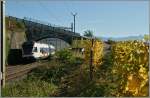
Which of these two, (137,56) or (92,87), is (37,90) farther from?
(137,56)

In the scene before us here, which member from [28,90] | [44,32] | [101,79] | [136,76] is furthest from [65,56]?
[136,76]

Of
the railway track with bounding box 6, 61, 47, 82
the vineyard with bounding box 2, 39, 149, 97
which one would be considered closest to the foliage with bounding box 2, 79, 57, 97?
the vineyard with bounding box 2, 39, 149, 97

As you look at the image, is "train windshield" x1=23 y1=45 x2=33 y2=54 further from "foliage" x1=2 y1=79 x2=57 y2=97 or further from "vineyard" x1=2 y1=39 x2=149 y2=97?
"foliage" x1=2 y1=79 x2=57 y2=97

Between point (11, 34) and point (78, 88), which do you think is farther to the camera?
point (11, 34)

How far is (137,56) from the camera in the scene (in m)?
6.70

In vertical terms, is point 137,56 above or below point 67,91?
above

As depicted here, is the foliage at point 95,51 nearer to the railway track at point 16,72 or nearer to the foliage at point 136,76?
the railway track at point 16,72

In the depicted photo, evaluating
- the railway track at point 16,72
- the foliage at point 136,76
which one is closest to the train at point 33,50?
the railway track at point 16,72

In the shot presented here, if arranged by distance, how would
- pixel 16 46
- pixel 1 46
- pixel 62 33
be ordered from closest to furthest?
pixel 1 46
pixel 62 33
pixel 16 46

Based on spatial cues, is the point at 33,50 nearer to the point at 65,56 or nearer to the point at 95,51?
the point at 65,56

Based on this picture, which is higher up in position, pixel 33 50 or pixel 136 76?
pixel 33 50

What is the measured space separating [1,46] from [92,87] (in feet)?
10.6

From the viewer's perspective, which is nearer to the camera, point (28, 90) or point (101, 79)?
point (28, 90)

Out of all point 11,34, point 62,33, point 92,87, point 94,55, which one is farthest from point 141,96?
point 11,34
